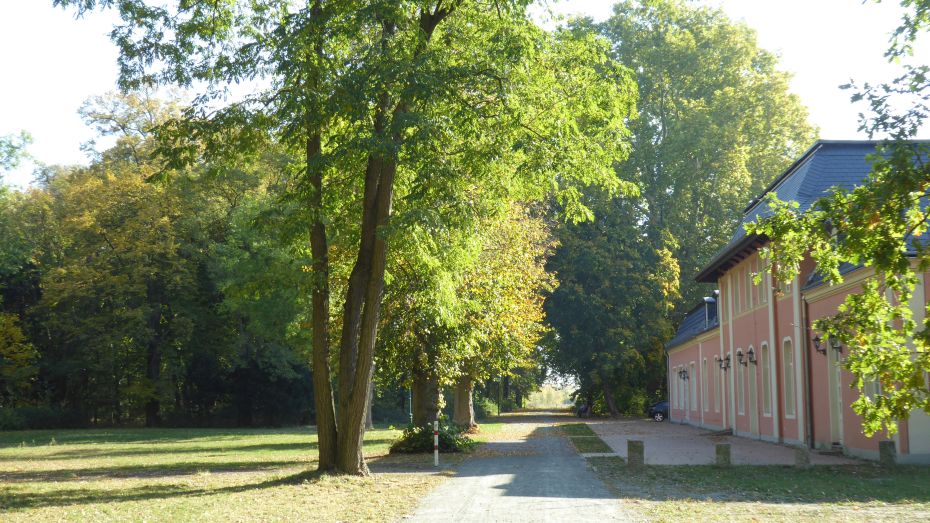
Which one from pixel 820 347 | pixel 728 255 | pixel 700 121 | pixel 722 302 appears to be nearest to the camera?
pixel 820 347

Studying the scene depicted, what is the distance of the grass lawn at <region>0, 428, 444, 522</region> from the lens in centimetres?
1277

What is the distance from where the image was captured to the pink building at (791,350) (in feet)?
69.8

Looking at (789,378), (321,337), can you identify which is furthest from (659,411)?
(321,337)

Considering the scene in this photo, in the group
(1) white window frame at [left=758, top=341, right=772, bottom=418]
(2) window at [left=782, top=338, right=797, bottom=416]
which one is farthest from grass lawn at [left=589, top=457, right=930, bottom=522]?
(1) white window frame at [left=758, top=341, right=772, bottom=418]

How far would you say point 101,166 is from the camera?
Answer: 45750 millimetres

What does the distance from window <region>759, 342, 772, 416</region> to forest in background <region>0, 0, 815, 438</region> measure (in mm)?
7094

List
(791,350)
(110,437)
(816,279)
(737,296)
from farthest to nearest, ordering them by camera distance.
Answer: (110,437), (737,296), (791,350), (816,279)

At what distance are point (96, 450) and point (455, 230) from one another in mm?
16357

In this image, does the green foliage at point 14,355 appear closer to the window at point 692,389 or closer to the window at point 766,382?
the window at point 692,389

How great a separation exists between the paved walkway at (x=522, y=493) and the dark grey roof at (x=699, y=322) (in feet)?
60.2

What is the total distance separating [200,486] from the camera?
1638cm

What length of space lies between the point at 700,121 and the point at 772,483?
38.3 metres

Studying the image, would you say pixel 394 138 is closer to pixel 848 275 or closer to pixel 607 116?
pixel 607 116

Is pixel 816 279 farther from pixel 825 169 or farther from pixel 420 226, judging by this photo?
pixel 420 226
